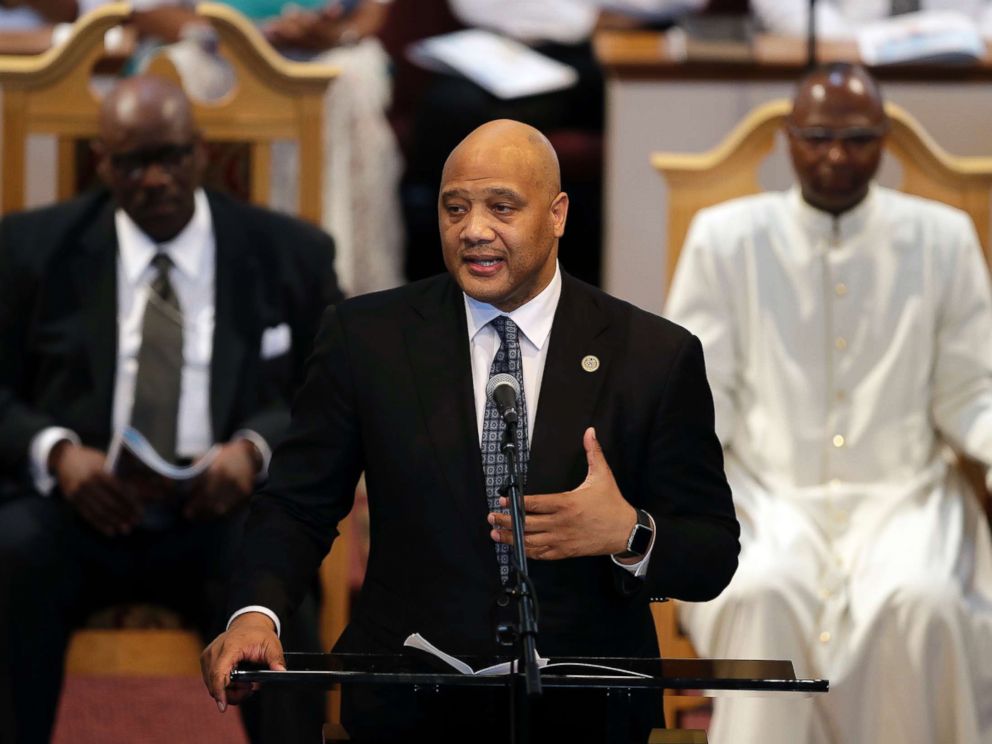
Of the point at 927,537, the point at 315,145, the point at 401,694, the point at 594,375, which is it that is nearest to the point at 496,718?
the point at 401,694

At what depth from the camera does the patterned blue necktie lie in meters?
2.59

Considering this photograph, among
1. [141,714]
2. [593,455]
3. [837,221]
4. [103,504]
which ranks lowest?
[141,714]

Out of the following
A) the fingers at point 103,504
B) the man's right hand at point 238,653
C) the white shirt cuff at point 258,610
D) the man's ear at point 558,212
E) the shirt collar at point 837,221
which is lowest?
the fingers at point 103,504

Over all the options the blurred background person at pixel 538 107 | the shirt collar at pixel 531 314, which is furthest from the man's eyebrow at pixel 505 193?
the blurred background person at pixel 538 107

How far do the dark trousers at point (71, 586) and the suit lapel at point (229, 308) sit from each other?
0.27 metres

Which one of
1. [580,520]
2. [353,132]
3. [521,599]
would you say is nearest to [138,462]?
[580,520]

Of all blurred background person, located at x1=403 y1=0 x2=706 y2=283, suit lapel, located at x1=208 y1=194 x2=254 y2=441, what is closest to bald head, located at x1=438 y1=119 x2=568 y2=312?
suit lapel, located at x1=208 y1=194 x2=254 y2=441

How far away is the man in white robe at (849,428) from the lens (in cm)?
363

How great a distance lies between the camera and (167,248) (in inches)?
158

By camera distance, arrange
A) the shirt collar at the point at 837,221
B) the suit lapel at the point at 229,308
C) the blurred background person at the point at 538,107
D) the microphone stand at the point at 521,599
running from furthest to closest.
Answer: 1. the blurred background person at the point at 538,107
2. the shirt collar at the point at 837,221
3. the suit lapel at the point at 229,308
4. the microphone stand at the point at 521,599

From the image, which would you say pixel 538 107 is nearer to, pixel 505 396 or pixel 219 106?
pixel 219 106

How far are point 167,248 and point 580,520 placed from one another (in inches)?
75.5

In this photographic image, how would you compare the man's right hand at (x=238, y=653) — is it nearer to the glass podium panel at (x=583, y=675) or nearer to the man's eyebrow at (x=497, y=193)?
the glass podium panel at (x=583, y=675)

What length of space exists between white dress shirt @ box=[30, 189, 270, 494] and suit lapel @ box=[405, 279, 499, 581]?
134 centimetres
